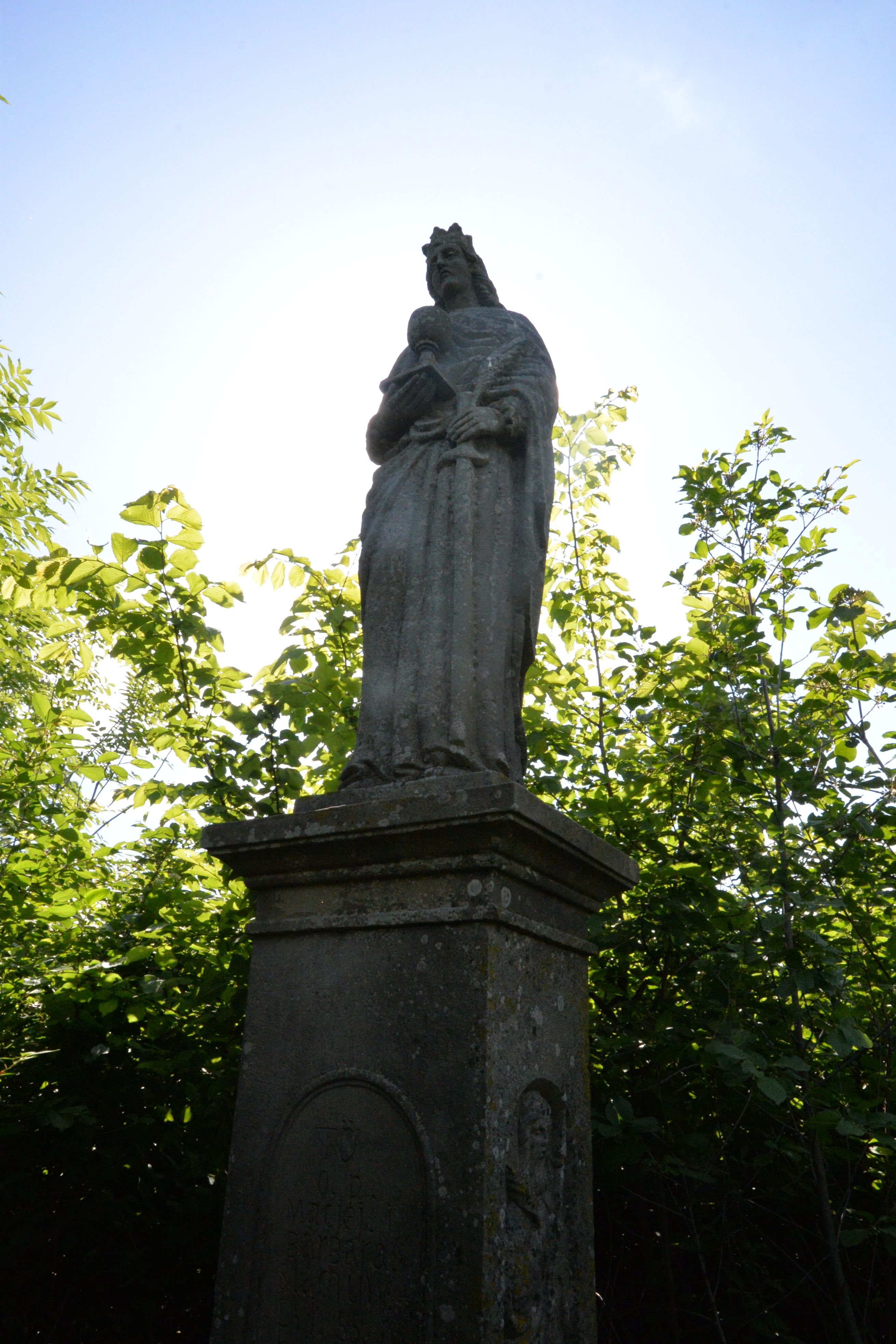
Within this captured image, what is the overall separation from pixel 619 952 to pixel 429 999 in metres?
2.12

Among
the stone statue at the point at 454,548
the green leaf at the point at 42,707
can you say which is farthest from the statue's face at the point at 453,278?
the green leaf at the point at 42,707

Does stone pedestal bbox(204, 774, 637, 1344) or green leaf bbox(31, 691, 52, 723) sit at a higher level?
green leaf bbox(31, 691, 52, 723)

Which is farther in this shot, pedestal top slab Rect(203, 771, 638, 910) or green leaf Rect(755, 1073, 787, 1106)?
green leaf Rect(755, 1073, 787, 1106)

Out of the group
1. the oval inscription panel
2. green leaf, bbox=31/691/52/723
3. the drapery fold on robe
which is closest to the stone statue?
the drapery fold on robe

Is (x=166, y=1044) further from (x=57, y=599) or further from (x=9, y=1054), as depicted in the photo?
(x=57, y=599)

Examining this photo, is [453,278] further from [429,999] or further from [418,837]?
[429,999]

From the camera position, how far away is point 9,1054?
464 centimetres

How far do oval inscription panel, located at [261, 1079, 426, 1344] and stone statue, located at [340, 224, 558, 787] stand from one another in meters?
0.98

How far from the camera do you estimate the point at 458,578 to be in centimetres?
313

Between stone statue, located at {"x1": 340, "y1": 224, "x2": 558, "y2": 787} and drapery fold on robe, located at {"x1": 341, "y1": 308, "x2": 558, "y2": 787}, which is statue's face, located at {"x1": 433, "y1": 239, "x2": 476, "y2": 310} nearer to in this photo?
stone statue, located at {"x1": 340, "y1": 224, "x2": 558, "y2": 787}

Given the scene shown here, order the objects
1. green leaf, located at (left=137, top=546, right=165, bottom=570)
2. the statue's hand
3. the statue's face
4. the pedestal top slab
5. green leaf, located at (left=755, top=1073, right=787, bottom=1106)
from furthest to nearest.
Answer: the statue's face, green leaf, located at (left=137, top=546, right=165, bottom=570), the statue's hand, green leaf, located at (left=755, top=1073, right=787, bottom=1106), the pedestal top slab

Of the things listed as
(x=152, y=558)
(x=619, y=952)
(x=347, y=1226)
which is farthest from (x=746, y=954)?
(x=152, y=558)

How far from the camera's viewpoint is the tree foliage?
12.5ft

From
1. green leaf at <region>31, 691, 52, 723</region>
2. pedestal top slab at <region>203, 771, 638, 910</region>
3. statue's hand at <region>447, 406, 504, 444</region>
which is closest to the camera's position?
pedestal top slab at <region>203, 771, 638, 910</region>
